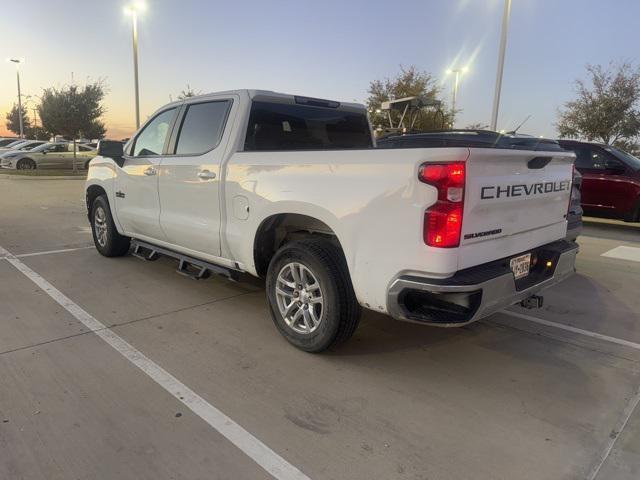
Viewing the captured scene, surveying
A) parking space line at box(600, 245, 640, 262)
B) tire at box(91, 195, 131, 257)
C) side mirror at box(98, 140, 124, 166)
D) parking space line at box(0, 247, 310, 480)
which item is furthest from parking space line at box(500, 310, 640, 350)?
tire at box(91, 195, 131, 257)

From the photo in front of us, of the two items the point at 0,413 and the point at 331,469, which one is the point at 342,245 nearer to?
the point at 331,469

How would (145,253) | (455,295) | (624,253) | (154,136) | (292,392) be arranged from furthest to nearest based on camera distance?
1. (624,253)
2. (145,253)
3. (154,136)
4. (292,392)
5. (455,295)

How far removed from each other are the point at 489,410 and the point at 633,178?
28.7ft

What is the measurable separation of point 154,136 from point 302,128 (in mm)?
1749

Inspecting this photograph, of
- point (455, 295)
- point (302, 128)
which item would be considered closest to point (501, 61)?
point (302, 128)

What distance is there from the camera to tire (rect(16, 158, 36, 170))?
24000mm

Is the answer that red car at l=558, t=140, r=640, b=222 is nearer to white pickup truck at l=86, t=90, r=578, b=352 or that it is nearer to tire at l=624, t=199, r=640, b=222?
tire at l=624, t=199, r=640, b=222

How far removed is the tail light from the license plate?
0.71m

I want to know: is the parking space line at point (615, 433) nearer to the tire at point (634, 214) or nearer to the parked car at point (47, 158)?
the tire at point (634, 214)

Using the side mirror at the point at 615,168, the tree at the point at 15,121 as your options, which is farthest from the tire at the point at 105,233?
the tree at the point at 15,121

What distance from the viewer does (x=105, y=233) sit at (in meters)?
6.32

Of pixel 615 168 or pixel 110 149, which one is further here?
pixel 615 168

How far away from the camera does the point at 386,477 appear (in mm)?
2377

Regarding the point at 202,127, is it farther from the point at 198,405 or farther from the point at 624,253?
the point at 624,253
